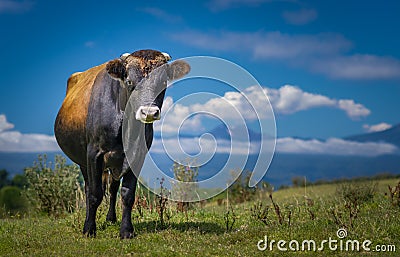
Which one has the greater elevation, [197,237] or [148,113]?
[148,113]

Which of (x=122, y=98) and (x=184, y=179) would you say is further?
(x=184, y=179)

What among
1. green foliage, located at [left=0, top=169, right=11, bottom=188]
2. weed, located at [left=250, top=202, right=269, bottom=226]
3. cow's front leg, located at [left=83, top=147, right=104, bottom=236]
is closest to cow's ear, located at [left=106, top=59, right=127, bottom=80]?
cow's front leg, located at [left=83, top=147, right=104, bottom=236]

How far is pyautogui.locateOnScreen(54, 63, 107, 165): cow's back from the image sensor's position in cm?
1172

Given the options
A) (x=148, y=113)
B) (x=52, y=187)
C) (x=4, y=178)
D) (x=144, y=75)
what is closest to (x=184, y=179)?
(x=52, y=187)

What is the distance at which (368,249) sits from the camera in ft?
29.1

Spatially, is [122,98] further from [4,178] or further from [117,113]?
[4,178]

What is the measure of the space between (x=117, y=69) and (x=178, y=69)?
51.9 inches

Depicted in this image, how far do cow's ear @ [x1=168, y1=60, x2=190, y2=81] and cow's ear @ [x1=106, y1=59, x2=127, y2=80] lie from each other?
3.10ft

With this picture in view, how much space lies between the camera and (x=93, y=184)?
35.6ft

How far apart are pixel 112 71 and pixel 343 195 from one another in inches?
389
